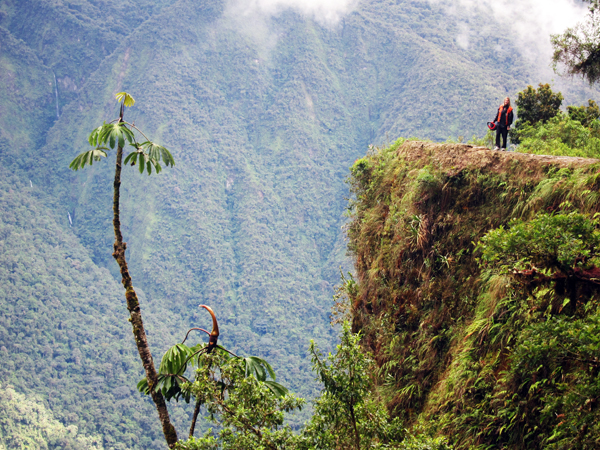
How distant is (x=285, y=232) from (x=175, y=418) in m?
74.0

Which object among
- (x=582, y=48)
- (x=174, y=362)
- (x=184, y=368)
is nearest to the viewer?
(x=174, y=362)

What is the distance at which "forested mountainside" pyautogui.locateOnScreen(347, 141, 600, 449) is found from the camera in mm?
4250

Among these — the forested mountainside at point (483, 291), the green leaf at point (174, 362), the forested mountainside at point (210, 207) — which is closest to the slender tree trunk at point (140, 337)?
the green leaf at point (174, 362)

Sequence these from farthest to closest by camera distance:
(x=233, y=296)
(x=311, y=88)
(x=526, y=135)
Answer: (x=311, y=88) < (x=233, y=296) < (x=526, y=135)

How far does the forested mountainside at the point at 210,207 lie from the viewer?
347 ft

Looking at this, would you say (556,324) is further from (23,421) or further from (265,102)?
(265,102)

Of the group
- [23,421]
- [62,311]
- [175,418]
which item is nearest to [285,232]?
[62,311]

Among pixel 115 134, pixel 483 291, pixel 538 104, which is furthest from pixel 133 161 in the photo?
pixel 538 104

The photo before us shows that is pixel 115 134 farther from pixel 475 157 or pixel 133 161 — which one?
pixel 475 157

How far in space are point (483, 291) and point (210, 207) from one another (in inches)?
6171

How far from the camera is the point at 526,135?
14.7 meters

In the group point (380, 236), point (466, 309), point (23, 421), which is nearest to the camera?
point (466, 309)

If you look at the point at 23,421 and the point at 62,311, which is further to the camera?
the point at 62,311

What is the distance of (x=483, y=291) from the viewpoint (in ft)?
22.2
